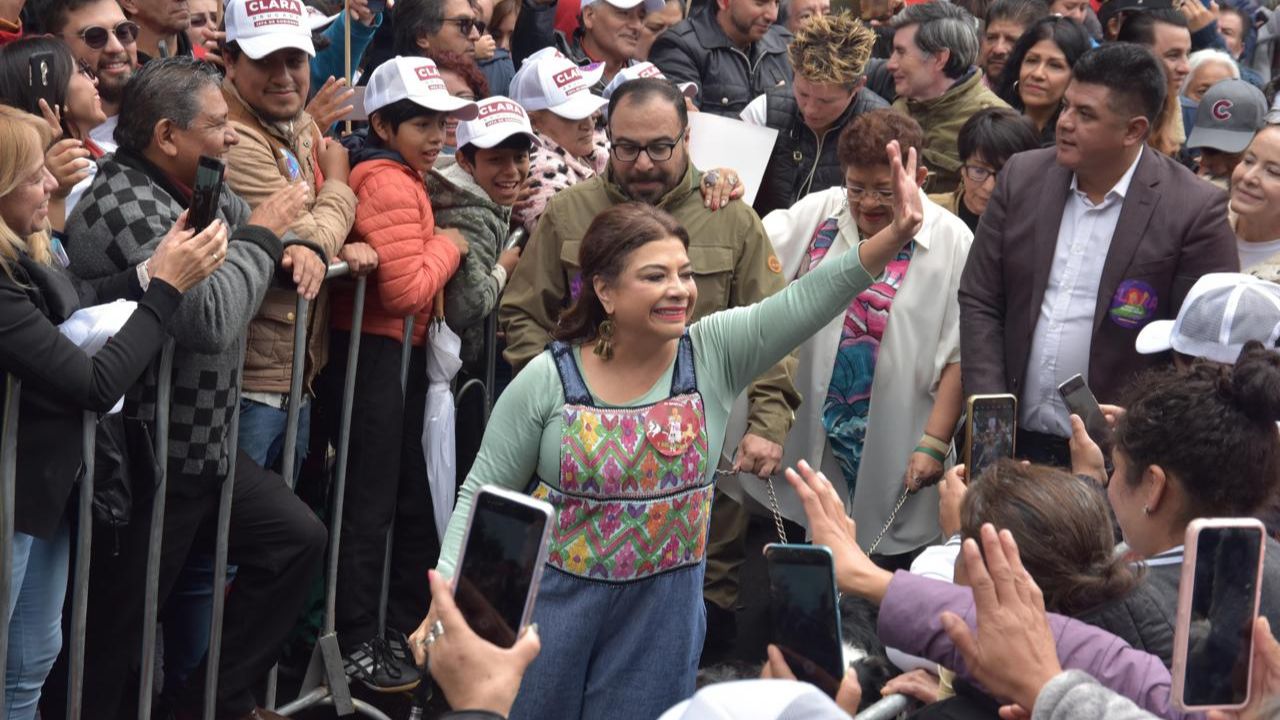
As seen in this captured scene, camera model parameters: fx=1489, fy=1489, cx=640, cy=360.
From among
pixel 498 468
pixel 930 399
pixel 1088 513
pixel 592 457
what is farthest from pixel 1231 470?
pixel 930 399

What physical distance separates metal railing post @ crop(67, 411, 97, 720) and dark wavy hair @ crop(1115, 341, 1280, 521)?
256 centimetres

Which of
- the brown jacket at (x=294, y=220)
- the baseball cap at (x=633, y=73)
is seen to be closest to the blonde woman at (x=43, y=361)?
the brown jacket at (x=294, y=220)

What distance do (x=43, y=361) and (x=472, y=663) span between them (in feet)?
5.96

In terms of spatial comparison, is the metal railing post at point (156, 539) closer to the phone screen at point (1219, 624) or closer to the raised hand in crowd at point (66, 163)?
the raised hand in crowd at point (66, 163)

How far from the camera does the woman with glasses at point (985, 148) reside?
19.6 feet

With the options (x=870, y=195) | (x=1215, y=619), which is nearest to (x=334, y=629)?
(x=870, y=195)

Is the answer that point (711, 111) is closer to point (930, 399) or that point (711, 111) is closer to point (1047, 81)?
point (1047, 81)

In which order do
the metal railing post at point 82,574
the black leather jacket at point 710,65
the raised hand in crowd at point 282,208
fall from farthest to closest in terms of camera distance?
1. the black leather jacket at point 710,65
2. the raised hand in crowd at point 282,208
3. the metal railing post at point 82,574

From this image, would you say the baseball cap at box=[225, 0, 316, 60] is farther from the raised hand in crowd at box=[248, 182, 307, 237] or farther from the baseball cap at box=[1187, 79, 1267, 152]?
the baseball cap at box=[1187, 79, 1267, 152]

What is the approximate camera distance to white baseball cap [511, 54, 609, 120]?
5.95 metres

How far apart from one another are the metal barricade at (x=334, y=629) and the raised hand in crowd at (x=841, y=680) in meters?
2.57

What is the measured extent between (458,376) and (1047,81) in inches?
124

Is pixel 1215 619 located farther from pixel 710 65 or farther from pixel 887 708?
pixel 710 65

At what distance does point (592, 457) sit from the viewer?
3725 millimetres
